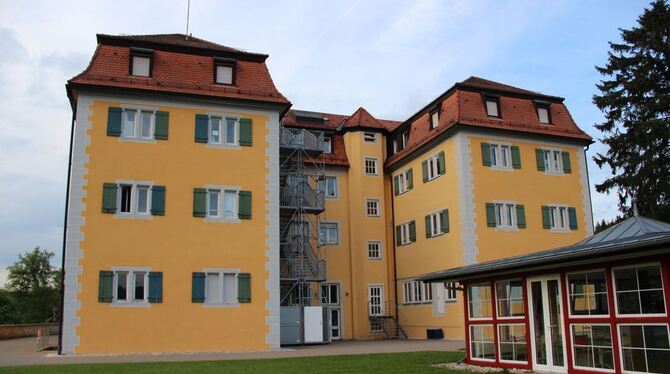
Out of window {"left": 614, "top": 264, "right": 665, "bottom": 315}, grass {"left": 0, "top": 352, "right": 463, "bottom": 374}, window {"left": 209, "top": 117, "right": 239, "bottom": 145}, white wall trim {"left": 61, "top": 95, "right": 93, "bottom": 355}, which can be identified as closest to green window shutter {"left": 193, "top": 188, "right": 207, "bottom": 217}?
window {"left": 209, "top": 117, "right": 239, "bottom": 145}

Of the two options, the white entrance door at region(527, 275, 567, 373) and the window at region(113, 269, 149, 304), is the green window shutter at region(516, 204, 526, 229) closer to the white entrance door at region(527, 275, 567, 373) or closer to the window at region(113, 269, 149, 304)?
the white entrance door at region(527, 275, 567, 373)

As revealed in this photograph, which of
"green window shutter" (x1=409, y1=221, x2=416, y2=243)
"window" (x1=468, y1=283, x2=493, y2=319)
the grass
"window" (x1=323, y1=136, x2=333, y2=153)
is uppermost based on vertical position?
"window" (x1=323, y1=136, x2=333, y2=153)

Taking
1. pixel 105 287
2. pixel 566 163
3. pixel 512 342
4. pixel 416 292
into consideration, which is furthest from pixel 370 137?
pixel 512 342

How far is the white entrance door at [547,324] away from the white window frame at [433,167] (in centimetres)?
1642

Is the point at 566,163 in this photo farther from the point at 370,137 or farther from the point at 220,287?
the point at 220,287

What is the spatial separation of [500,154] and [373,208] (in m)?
8.33

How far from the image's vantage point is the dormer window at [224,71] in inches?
1041

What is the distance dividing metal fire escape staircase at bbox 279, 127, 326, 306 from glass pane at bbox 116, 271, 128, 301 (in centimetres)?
699

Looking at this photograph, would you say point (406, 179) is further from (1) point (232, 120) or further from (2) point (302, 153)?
(1) point (232, 120)

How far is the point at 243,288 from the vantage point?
24.3 m

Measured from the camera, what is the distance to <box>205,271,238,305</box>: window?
2408cm

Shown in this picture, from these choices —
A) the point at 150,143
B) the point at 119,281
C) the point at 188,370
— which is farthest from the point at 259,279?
the point at 188,370

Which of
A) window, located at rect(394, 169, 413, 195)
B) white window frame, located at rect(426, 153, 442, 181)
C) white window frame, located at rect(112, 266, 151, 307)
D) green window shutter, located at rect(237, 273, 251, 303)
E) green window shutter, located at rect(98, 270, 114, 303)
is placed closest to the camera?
green window shutter, located at rect(98, 270, 114, 303)

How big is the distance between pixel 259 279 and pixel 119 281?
507 cm
